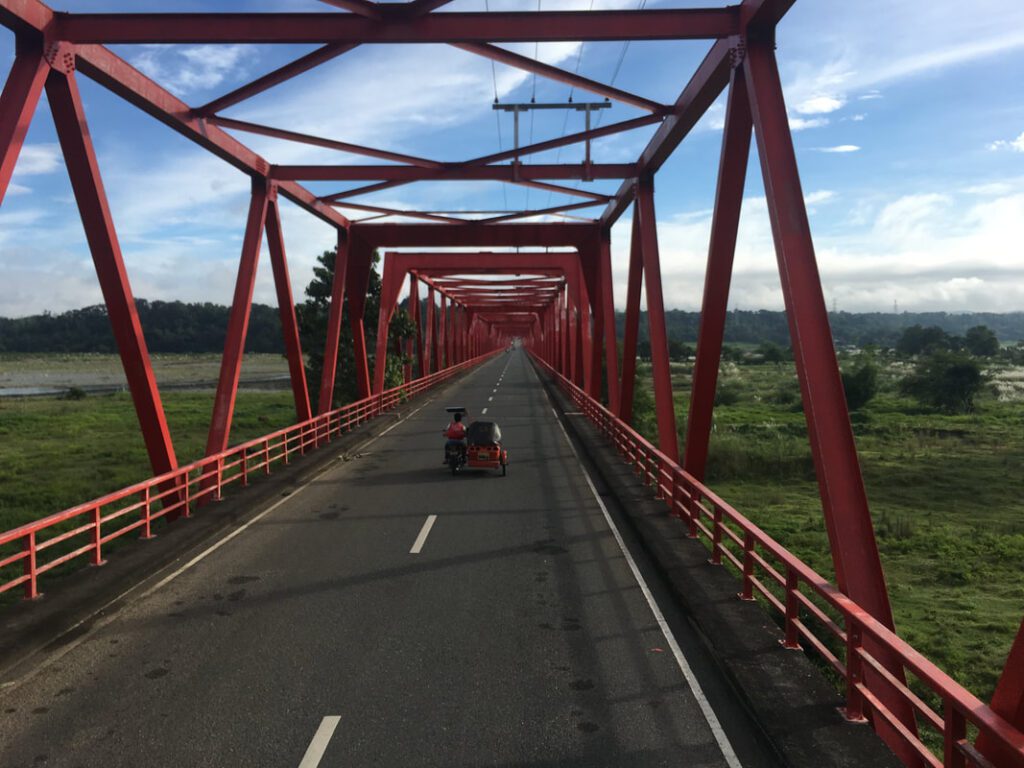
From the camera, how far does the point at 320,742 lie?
513cm

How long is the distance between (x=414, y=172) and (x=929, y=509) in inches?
735

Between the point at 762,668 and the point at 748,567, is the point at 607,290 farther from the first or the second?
the point at 762,668

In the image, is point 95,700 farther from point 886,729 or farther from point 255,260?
point 255,260

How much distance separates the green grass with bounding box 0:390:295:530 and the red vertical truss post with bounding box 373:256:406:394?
7.82 metres

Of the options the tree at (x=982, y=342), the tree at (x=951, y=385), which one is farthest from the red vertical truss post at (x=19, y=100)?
the tree at (x=982, y=342)

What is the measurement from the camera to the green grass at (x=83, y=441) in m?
21.9

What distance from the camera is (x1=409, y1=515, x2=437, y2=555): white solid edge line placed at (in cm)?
1048

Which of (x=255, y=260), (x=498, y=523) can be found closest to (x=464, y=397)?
(x=255, y=260)

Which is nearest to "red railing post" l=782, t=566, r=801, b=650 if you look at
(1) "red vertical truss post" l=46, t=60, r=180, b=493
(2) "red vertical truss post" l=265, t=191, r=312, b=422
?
(1) "red vertical truss post" l=46, t=60, r=180, b=493

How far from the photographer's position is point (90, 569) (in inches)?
355

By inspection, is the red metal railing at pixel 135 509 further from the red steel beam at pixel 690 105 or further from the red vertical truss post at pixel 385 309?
the red steel beam at pixel 690 105

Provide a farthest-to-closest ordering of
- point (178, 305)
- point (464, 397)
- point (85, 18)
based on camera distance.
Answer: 1. point (178, 305)
2. point (464, 397)
3. point (85, 18)

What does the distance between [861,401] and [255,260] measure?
55505 mm

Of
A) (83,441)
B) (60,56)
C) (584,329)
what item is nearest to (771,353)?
(584,329)
